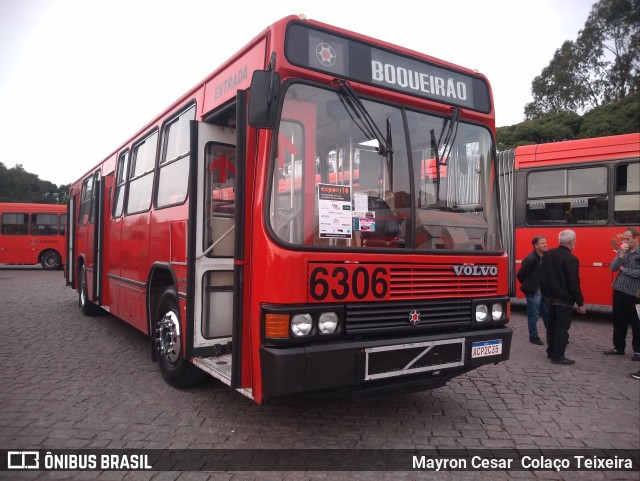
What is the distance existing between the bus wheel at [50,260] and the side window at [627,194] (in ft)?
76.5

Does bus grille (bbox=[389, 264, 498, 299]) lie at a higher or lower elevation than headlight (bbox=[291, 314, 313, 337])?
higher

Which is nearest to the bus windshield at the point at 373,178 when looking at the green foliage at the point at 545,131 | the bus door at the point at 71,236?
the bus door at the point at 71,236

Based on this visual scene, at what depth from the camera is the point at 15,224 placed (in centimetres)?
2341

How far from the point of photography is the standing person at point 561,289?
6316 mm

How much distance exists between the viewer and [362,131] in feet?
13.0

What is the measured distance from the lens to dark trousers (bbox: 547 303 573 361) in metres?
6.44

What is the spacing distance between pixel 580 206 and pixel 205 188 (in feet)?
26.1

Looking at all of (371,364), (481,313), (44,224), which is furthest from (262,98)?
(44,224)

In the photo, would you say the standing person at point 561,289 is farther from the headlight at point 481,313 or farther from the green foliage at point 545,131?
the green foliage at point 545,131

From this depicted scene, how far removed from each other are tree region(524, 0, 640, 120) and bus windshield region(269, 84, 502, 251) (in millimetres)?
33722

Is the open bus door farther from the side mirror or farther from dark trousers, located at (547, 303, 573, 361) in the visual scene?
dark trousers, located at (547, 303, 573, 361)

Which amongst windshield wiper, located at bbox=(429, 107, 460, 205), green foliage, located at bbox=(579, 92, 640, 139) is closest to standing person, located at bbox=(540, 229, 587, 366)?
windshield wiper, located at bbox=(429, 107, 460, 205)

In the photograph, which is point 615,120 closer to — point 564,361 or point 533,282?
point 533,282

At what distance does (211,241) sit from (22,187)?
69.3 metres
